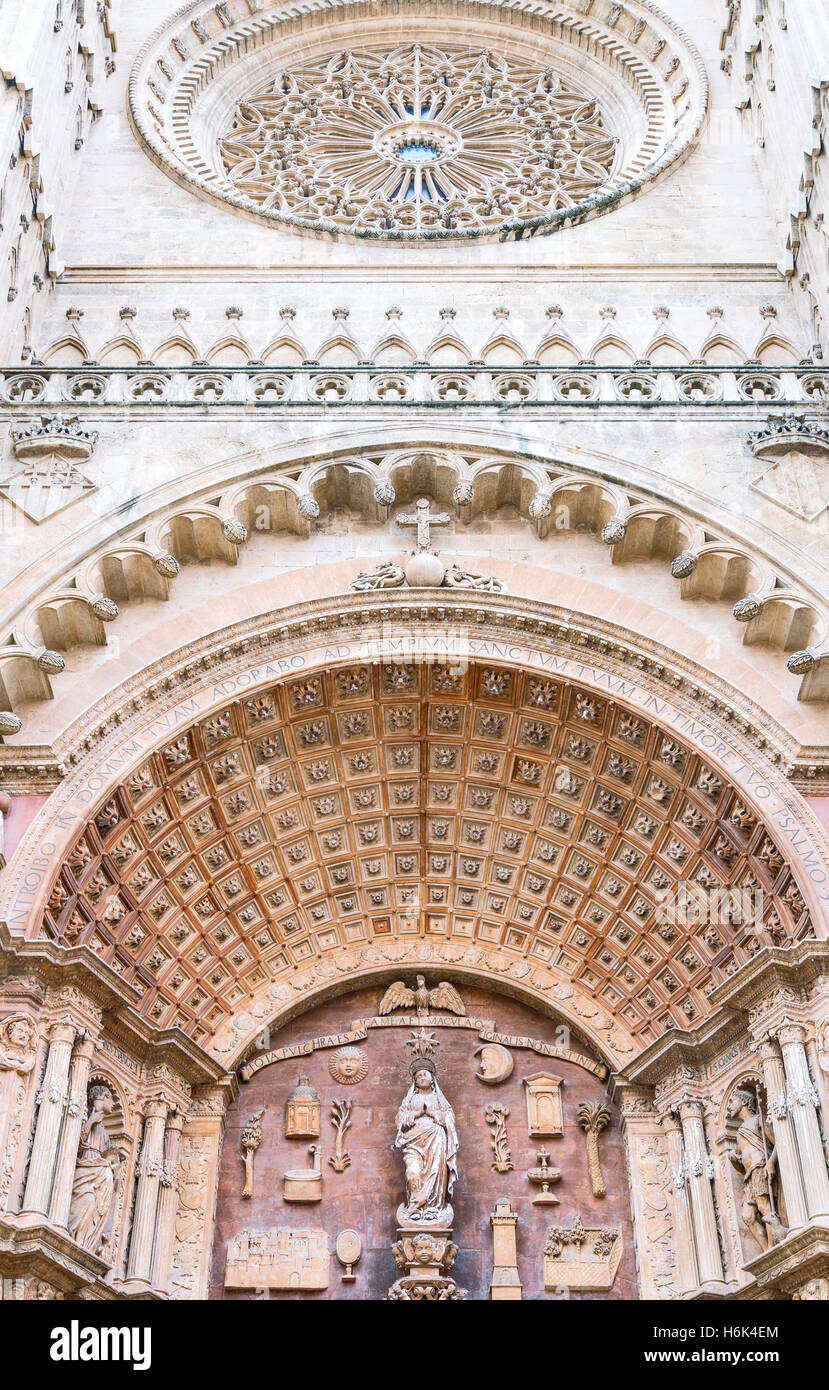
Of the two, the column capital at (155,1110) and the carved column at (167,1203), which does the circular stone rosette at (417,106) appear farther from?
the carved column at (167,1203)

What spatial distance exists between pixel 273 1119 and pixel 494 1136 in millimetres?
2070

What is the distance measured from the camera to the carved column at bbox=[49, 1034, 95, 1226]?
10188mm

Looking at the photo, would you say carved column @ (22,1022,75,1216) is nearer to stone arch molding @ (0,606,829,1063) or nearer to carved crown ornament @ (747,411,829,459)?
stone arch molding @ (0,606,829,1063)

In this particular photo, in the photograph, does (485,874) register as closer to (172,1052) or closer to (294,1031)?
(294,1031)

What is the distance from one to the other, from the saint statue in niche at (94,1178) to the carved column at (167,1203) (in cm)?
57

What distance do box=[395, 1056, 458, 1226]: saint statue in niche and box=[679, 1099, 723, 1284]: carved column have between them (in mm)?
2093

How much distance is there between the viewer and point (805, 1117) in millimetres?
10289

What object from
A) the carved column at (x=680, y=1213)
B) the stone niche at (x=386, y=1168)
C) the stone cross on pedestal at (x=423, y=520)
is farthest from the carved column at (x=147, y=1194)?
the stone cross on pedestal at (x=423, y=520)

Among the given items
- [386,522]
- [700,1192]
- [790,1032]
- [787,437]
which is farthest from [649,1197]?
[787,437]

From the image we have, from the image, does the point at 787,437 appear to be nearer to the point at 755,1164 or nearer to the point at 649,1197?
the point at 755,1164

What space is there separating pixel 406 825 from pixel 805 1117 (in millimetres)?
4797

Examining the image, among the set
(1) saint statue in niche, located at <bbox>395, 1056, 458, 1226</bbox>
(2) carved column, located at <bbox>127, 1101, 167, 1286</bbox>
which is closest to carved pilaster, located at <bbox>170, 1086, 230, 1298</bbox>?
(2) carved column, located at <bbox>127, 1101, 167, 1286</bbox>

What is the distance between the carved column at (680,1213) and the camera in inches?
452

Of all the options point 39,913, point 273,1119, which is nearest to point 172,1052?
point 273,1119
